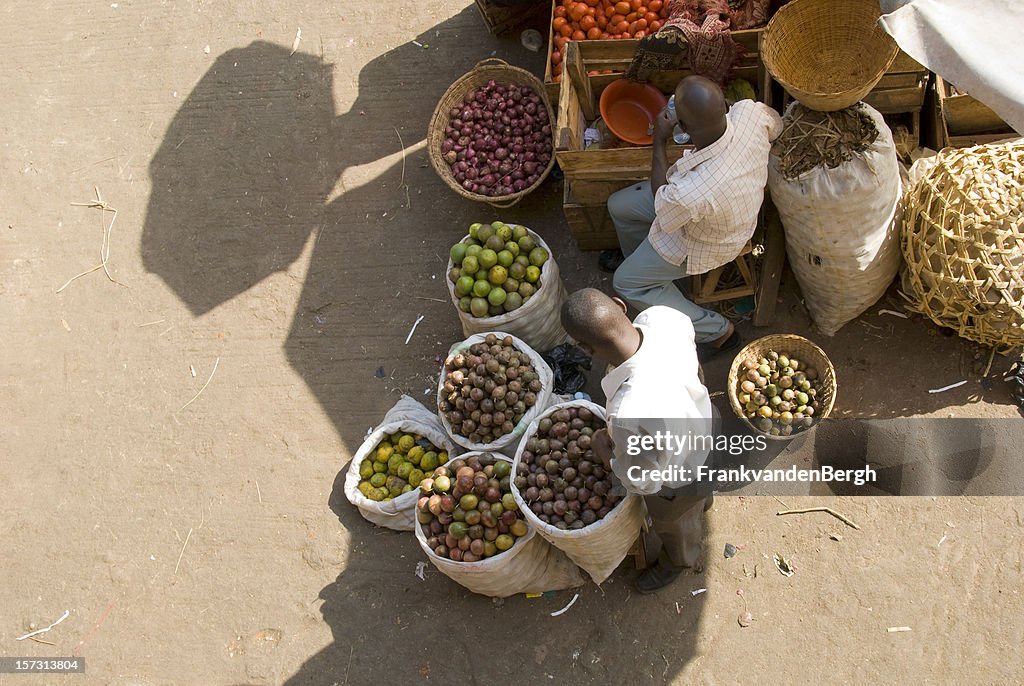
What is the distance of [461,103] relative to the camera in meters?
5.54

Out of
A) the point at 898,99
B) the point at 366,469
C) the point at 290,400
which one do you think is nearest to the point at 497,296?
the point at 366,469

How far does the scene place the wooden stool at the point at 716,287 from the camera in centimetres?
463

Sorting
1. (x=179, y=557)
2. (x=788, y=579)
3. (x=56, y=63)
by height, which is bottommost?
(x=179, y=557)

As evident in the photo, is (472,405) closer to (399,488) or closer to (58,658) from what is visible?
(399,488)

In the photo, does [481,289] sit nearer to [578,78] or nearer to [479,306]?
[479,306]

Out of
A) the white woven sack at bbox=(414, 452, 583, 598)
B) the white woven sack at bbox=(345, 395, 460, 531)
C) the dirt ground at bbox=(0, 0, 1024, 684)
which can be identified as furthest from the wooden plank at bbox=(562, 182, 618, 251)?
the white woven sack at bbox=(414, 452, 583, 598)

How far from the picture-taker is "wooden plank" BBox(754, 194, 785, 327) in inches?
185

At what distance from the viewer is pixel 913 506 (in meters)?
4.30

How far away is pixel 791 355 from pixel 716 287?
2.16ft

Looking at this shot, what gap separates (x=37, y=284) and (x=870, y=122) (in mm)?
6026

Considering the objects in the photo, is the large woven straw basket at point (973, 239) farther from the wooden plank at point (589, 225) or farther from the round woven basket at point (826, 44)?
the wooden plank at point (589, 225)

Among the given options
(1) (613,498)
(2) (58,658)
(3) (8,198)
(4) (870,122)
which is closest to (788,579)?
(1) (613,498)

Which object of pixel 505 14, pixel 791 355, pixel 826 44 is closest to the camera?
pixel 826 44

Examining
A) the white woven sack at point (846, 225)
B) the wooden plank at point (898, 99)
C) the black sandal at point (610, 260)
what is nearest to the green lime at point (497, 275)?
the black sandal at point (610, 260)
